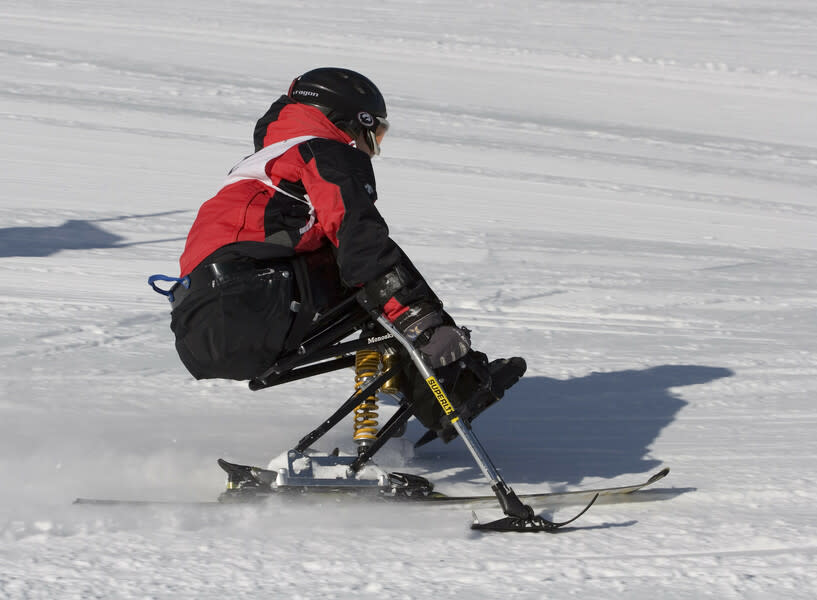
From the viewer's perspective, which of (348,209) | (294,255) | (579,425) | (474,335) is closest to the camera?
(348,209)

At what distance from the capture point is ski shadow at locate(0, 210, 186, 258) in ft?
23.9

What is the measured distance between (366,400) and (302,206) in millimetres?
721

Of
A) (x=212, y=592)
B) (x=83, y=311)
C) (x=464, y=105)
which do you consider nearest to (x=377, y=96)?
(x=212, y=592)

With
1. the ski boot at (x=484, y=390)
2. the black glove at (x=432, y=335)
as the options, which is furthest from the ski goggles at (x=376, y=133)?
the ski boot at (x=484, y=390)

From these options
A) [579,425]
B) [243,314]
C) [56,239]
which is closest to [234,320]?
[243,314]

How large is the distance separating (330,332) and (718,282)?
471cm

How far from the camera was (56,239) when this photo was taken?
25.1 ft

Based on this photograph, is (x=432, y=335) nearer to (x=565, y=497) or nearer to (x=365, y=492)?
(x=365, y=492)

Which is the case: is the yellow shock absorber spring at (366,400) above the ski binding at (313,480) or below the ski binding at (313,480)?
above

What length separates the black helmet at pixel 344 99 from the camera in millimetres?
3496

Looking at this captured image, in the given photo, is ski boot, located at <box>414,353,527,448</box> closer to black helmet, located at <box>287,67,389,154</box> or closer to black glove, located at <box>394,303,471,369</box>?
black glove, located at <box>394,303,471,369</box>

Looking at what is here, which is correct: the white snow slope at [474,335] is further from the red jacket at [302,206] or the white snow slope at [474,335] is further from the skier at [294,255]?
the red jacket at [302,206]

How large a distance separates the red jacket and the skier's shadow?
118 cm

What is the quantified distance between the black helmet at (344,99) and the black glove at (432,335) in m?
0.63
